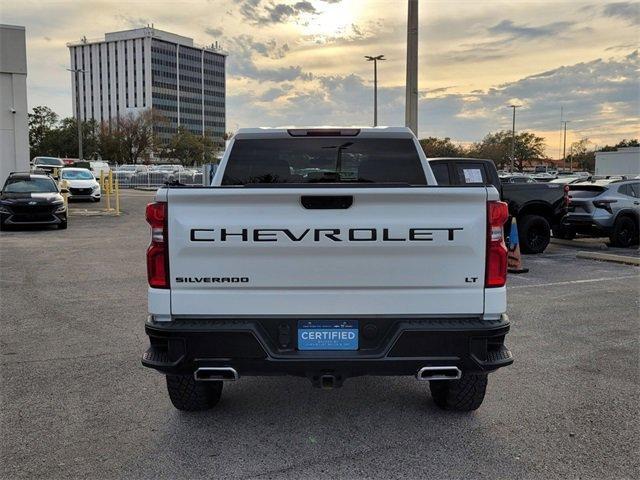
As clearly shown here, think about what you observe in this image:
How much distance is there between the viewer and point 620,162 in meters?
52.8

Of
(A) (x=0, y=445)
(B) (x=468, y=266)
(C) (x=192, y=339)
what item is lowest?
(A) (x=0, y=445)

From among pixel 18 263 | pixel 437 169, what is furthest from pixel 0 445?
pixel 437 169

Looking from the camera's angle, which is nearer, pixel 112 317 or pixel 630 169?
pixel 112 317

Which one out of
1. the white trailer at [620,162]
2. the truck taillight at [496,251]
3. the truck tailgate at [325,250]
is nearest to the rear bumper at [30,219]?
the truck tailgate at [325,250]

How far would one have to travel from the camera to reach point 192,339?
3373 millimetres

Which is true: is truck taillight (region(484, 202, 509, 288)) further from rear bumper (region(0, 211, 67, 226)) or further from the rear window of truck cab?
rear bumper (region(0, 211, 67, 226))

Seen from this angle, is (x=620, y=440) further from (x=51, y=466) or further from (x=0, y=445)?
(x=0, y=445)

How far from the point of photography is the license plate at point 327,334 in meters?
3.41

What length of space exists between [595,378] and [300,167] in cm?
307

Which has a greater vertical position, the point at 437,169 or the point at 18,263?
the point at 437,169

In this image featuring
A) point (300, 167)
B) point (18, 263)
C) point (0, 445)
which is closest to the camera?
point (0, 445)

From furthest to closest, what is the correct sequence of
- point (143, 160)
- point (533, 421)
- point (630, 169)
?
1. point (143, 160)
2. point (630, 169)
3. point (533, 421)

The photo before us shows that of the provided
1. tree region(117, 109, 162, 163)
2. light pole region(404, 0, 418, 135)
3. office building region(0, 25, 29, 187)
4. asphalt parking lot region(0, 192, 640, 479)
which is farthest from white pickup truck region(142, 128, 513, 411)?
tree region(117, 109, 162, 163)

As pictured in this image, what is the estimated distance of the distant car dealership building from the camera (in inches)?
6225
